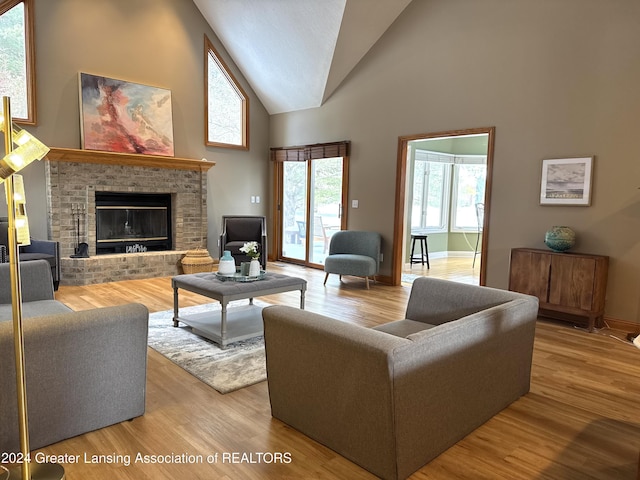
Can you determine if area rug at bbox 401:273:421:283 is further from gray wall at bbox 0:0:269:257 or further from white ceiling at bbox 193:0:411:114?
white ceiling at bbox 193:0:411:114

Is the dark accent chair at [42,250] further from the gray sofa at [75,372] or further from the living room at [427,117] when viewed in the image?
the gray sofa at [75,372]

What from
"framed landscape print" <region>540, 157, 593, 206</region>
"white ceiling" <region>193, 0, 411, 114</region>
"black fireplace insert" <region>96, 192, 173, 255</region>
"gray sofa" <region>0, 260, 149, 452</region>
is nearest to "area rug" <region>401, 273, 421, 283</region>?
"framed landscape print" <region>540, 157, 593, 206</region>

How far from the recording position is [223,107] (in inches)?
311

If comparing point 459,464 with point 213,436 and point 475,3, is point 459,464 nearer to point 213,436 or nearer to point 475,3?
point 213,436

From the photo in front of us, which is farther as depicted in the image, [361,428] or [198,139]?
[198,139]

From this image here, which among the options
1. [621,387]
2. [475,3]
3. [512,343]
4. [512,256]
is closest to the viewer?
[512,343]

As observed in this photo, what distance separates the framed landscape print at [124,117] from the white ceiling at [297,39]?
1.49 m

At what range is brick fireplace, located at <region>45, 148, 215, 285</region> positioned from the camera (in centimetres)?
608

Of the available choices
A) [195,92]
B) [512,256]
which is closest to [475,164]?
[512,256]

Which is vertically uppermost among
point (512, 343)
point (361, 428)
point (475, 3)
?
point (475, 3)

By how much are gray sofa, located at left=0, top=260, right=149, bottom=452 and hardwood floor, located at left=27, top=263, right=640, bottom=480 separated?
11cm

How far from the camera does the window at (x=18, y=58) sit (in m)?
5.73

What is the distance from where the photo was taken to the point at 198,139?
754 cm

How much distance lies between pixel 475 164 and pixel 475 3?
4576 millimetres
